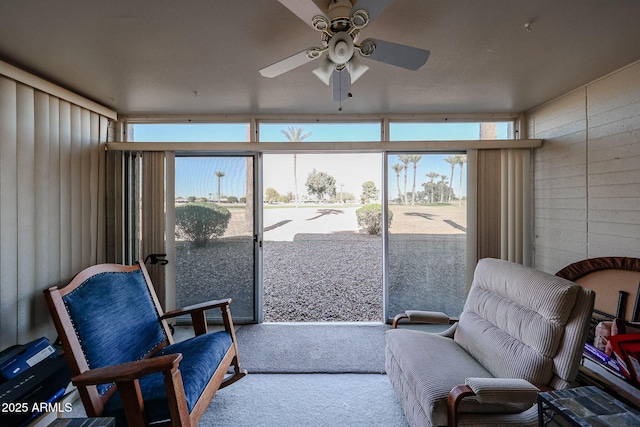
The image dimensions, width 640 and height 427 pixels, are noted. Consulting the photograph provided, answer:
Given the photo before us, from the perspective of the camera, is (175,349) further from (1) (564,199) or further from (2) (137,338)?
(1) (564,199)

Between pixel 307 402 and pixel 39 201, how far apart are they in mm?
2589

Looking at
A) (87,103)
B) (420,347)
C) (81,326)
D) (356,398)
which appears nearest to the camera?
(81,326)

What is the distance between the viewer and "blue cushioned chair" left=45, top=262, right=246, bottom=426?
1.23 meters

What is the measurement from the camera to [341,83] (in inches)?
67.0

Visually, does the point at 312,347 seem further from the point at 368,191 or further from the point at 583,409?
the point at 368,191

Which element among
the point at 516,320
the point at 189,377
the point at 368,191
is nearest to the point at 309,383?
the point at 189,377

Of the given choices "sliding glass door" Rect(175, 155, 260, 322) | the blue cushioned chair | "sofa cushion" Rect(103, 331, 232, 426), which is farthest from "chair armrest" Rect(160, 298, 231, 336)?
"sliding glass door" Rect(175, 155, 260, 322)

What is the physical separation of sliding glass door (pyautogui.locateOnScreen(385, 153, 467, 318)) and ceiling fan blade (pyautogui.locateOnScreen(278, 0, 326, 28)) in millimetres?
1980

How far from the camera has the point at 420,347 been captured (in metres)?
1.74

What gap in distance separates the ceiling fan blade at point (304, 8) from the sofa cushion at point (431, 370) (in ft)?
6.10

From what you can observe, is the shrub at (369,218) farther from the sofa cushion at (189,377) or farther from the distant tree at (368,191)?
the sofa cushion at (189,377)

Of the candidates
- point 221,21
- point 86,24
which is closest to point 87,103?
point 86,24

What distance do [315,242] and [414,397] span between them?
5.63 metres

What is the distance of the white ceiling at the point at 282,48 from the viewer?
1.43 m
